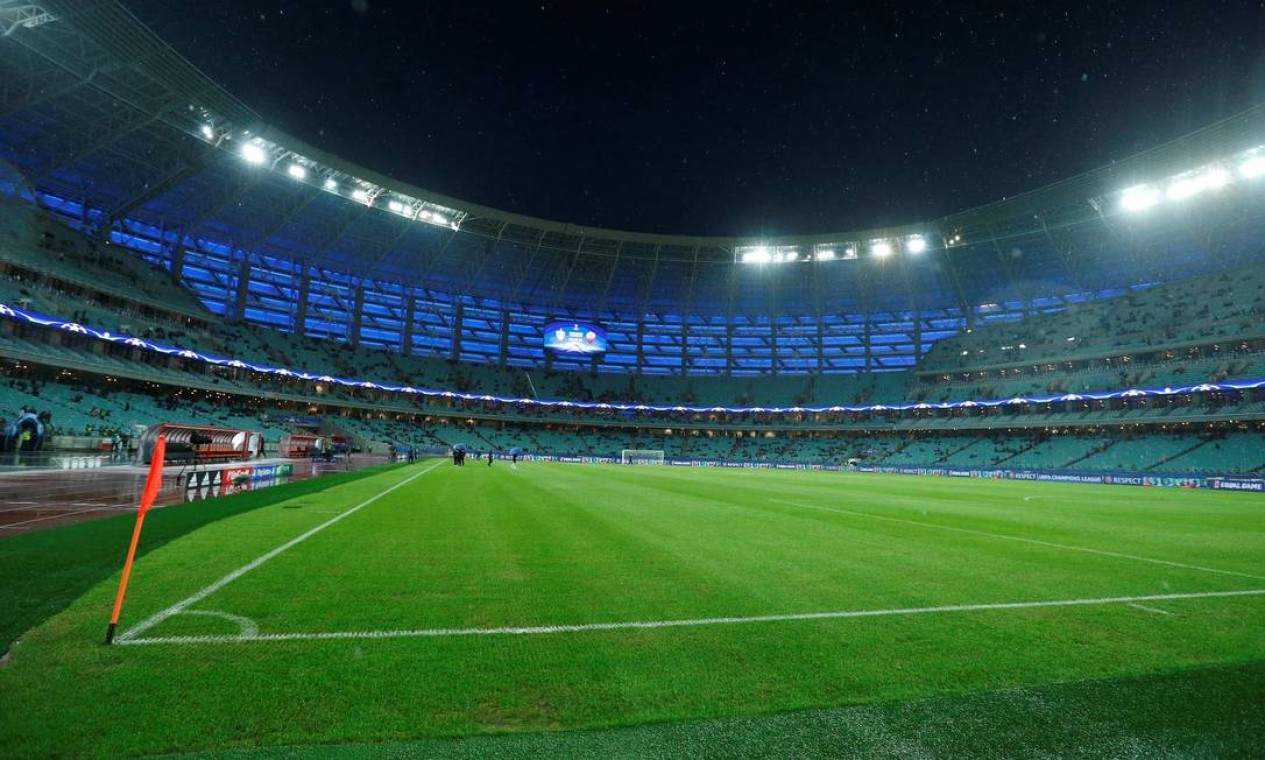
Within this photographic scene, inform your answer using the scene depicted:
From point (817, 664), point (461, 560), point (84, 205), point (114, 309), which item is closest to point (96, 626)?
point (461, 560)

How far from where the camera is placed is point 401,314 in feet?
268

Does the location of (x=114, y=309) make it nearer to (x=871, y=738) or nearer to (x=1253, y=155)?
(x=871, y=738)

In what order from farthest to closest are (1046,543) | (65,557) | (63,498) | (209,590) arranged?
(63,498)
(1046,543)
(65,557)
(209,590)

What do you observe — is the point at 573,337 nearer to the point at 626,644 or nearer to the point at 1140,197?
the point at 1140,197

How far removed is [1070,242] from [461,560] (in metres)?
75.6

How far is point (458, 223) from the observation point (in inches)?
2537

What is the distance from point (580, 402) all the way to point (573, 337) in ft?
35.2

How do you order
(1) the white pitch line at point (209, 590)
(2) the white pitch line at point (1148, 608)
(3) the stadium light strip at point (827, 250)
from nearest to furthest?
(1) the white pitch line at point (209, 590) → (2) the white pitch line at point (1148, 608) → (3) the stadium light strip at point (827, 250)

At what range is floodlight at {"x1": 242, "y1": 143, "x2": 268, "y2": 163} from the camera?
46125mm

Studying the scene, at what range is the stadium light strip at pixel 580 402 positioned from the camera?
141 feet

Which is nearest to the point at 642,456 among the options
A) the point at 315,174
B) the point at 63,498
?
the point at 315,174

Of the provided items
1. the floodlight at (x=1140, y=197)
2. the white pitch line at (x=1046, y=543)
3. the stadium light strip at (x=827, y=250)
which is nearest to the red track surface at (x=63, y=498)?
the white pitch line at (x=1046, y=543)

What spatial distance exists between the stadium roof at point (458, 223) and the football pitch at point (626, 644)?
38.9 meters

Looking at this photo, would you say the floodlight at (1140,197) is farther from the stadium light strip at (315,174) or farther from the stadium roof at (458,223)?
the stadium light strip at (315,174)
